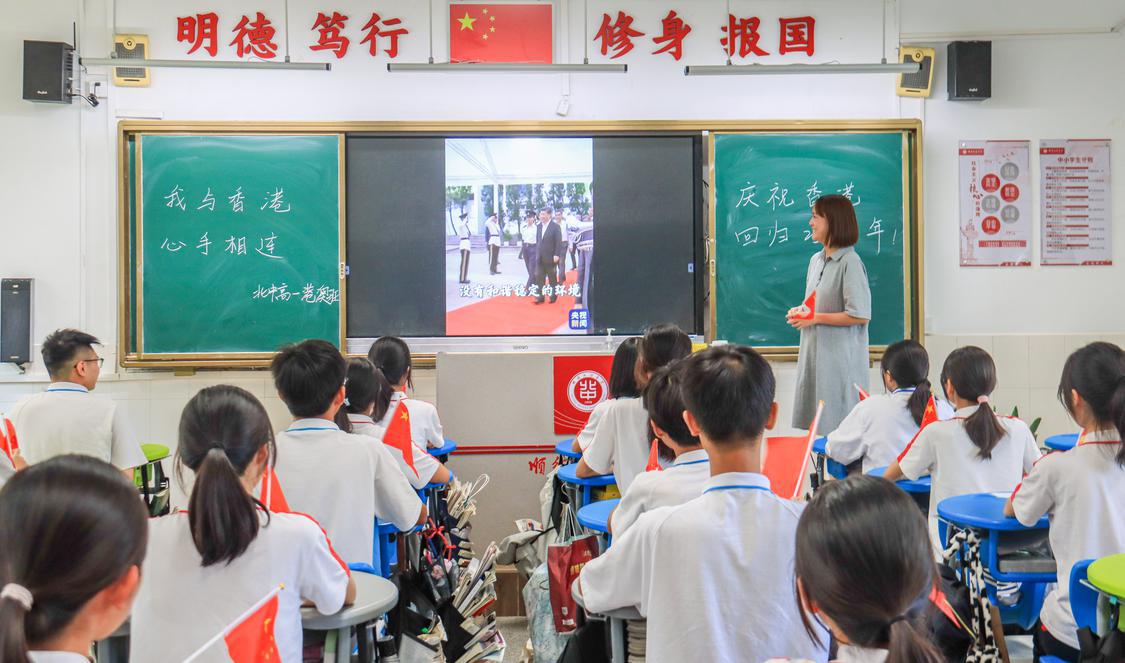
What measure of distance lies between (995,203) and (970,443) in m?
2.88

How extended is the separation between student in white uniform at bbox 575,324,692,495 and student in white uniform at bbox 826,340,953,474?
0.94 m

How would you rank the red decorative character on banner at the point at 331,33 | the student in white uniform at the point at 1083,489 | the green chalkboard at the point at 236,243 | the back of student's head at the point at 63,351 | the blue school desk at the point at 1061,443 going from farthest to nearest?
1. the red decorative character on banner at the point at 331,33
2. the green chalkboard at the point at 236,243
3. the blue school desk at the point at 1061,443
4. the back of student's head at the point at 63,351
5. the student in white uniform at the point at 1083,489

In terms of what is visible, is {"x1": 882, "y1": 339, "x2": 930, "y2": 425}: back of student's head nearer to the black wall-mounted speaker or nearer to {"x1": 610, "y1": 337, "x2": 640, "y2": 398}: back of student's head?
{"x1": 610, "y1": 337, "x2": 640, "y2": 398}: back of student's head

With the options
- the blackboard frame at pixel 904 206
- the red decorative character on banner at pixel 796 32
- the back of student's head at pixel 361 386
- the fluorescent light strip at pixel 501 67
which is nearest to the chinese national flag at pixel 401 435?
the back of student's head at pixel 361 386

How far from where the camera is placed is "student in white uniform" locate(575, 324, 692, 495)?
3.04 m

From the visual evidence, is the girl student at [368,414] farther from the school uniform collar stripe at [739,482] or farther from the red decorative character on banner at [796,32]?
the red decorative character on banner at [796,32]

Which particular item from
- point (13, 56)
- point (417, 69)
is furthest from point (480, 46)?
point (13, 56)

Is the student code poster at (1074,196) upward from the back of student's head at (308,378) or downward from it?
upward

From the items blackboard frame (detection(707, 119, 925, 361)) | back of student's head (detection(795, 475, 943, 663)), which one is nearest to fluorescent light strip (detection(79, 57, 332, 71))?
blackboard frame (detection(707, 119, 925, 361))

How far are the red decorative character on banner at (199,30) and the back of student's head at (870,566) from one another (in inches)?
197

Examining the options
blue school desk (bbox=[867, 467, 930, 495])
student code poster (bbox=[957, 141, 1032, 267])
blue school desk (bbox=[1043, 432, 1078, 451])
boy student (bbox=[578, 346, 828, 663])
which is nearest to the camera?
boy student (bbox=[578, 346, 828, 663])

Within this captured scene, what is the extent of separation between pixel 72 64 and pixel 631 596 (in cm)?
483

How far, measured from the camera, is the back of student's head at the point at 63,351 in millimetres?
3619

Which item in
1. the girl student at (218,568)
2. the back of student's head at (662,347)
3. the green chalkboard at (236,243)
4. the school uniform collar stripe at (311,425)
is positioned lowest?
the girl student at (218,568)
